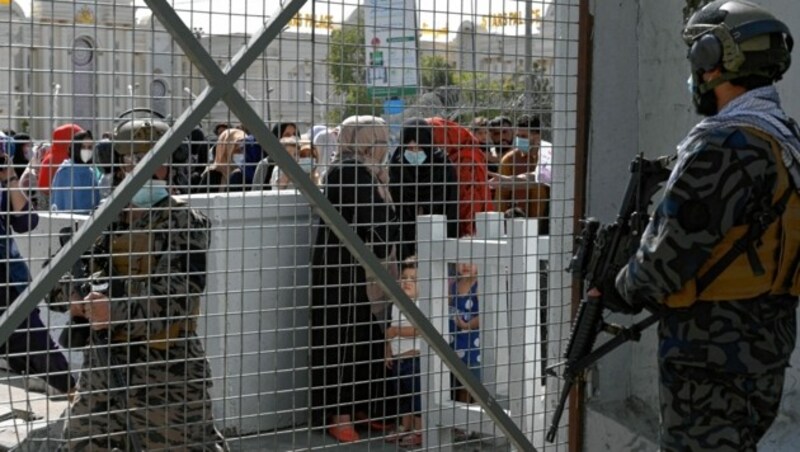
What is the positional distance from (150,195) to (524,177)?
1.62 m

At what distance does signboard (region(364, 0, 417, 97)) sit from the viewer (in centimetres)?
457

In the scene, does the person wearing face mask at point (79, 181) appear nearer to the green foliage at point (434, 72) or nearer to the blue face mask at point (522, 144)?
Answer: the green foliage at point (434, 72)

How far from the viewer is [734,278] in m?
3.80

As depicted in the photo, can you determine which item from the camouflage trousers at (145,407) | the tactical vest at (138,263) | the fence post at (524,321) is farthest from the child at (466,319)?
the tactical vest at (138,263)

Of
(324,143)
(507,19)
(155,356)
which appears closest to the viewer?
(155,356)

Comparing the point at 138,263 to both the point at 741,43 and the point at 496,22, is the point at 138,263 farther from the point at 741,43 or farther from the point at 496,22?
the point at 741,43

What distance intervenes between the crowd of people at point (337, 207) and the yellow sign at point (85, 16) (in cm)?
35

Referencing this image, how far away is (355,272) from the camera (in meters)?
4.81

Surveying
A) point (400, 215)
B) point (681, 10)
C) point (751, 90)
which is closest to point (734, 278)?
point (751, 90)

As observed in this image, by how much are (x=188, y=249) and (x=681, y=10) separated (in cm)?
230

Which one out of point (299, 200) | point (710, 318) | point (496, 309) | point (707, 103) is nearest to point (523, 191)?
point (496, 309)

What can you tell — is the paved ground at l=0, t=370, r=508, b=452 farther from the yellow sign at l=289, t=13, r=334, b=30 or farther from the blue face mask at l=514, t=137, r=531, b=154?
the yellow sign at l=289, t=13, r=334, b=30

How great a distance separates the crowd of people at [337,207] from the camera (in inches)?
167

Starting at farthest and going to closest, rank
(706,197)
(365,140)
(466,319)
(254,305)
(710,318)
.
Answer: (254,305)
(466,319)
(365,140)
(710,318)
(706,197)
